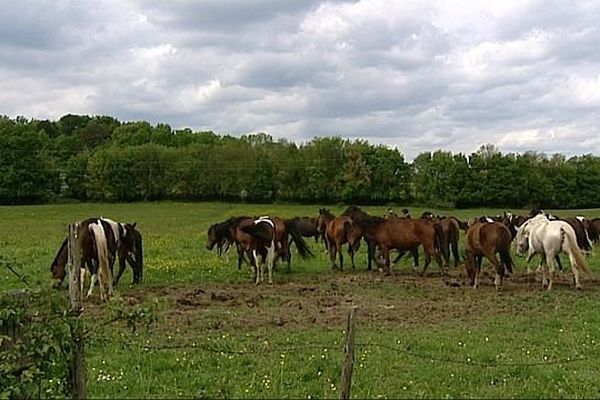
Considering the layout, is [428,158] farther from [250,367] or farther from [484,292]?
[250,367]

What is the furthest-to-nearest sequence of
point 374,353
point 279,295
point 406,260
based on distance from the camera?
1. point 406,260
2. point 279,295
3. point 374,353

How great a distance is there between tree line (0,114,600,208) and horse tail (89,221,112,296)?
59513 mm

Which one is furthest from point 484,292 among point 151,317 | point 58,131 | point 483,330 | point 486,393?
point 58,131

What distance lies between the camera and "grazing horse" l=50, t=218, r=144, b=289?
51.4 ft

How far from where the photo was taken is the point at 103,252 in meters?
14.6

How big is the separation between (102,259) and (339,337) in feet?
20.6

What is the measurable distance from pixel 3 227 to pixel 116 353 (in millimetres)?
39186

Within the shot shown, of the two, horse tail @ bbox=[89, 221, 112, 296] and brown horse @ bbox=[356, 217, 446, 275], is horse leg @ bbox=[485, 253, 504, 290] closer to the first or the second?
brown horse @ bbox=[356, 217, 446, 275]

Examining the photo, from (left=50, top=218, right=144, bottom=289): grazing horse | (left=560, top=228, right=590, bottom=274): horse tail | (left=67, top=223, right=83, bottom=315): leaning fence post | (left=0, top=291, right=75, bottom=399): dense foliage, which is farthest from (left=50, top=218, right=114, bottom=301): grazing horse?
(left=560, top=228, right=590, bottom=274): horse tail

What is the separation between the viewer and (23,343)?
21.2ft

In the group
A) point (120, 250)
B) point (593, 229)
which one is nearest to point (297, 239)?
point (120, 250)

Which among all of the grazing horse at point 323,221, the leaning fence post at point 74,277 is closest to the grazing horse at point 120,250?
the grazing horse at point 323,221

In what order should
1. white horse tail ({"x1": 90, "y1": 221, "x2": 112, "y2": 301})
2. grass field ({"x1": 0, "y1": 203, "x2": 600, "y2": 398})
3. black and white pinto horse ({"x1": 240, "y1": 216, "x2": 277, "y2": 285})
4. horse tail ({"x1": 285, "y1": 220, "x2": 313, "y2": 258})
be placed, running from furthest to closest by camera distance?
horse tail ({"x1": 285, "y1": 220, "x2": 313, "y2": 258}) → black and white pinto horse ({"x1": 240, "y1": 216, "x2": 277, "y2": 285}) → white horse tail ({"x1": 90, "y1": 221, "x2": 112, "y2": 301}) → grass field ({"x1": 0, "y1": 203, "x2": 600, "y2": 398})

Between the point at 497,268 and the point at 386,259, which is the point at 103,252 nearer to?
the point at 386,259
